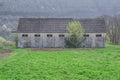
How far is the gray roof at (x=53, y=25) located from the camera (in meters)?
58.8

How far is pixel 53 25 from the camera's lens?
60.1m

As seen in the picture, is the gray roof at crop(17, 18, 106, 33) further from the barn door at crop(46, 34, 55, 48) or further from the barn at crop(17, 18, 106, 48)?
the barn door at crop(46, 34, 55, 48)

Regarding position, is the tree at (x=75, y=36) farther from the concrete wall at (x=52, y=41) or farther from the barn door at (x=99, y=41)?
the barn door at (x=99, y=41)

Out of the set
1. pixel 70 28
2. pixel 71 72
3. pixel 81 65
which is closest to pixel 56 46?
pixel 70 28

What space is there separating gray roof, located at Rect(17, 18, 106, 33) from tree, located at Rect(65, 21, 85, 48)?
5.74 ft

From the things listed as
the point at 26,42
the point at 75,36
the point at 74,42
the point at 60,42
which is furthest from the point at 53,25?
the point at 74,42

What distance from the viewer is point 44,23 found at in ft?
200

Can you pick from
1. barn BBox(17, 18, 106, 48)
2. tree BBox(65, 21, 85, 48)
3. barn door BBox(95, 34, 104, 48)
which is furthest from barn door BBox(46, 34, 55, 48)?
barn door BBox(95, 34, 104, 48)

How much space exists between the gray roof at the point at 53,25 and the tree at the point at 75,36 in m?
1.75

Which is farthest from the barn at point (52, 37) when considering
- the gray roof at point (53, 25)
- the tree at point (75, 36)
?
the tree at point (75, 36)

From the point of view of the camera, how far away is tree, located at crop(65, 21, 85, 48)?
55688 mm

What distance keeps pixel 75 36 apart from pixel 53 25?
18.9ft

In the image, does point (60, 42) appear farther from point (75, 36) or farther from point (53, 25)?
point (53, 25)

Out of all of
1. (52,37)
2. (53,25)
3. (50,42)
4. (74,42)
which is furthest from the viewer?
(53,25)
